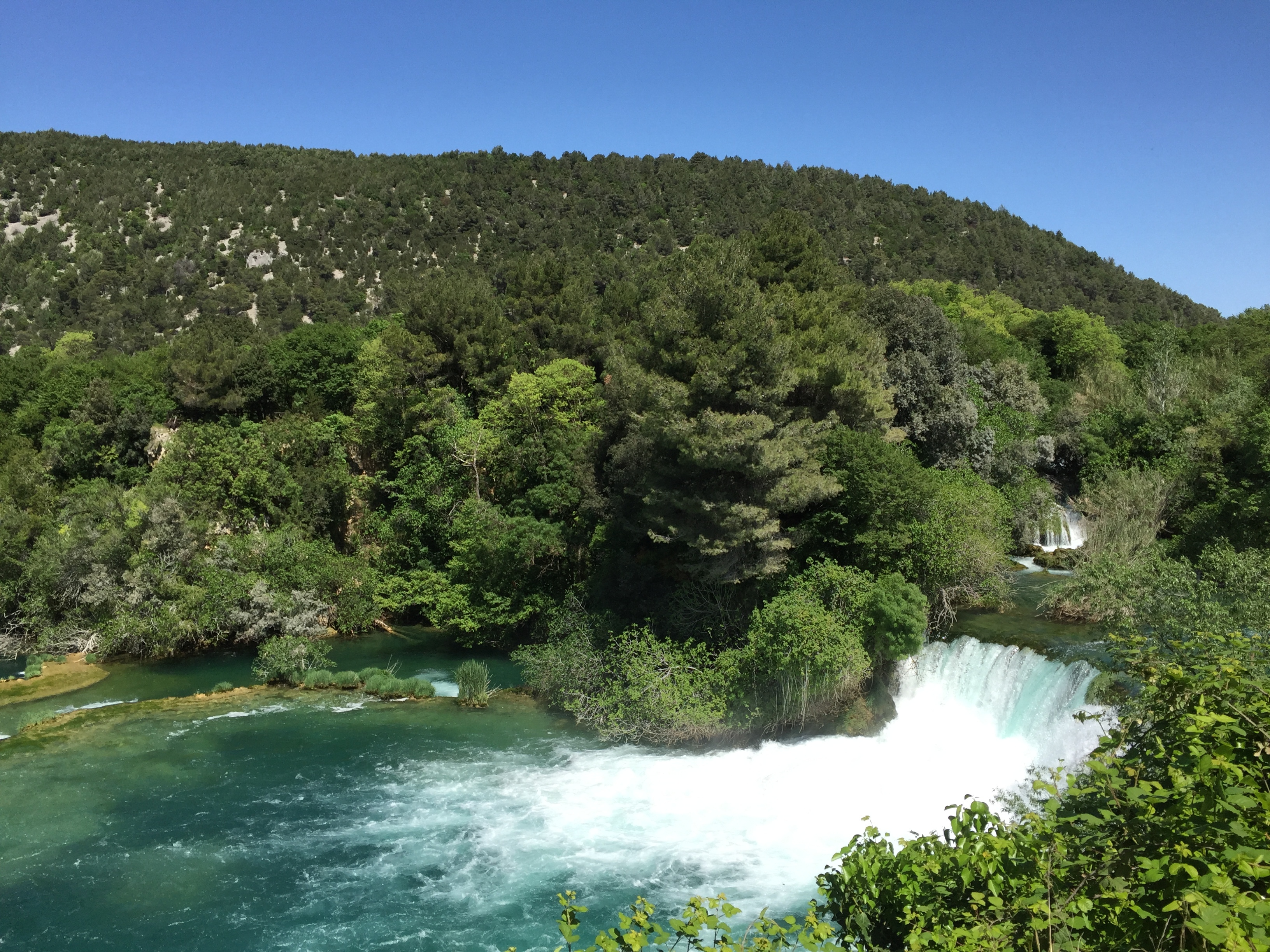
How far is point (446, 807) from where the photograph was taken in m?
16.4

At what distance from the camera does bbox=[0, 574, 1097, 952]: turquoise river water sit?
12.9m

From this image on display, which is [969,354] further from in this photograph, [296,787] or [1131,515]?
[296,787]

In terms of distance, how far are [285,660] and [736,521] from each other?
49.5 feet

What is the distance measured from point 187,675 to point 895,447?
76.6ft

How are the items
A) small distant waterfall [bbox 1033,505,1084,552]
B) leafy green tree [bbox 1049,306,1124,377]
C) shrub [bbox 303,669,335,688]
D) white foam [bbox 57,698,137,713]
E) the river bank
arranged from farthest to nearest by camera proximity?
leafy green tree [bbox 1049,306,1124,377] < small distant waterfall [bbox 1033,505,1084,552] < shrub [bbox 303,669,335,688] < the river bank < white foam [bbox 57,698,137,713]

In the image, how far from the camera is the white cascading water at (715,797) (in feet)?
45.4

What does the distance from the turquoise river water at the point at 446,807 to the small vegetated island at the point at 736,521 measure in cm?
125

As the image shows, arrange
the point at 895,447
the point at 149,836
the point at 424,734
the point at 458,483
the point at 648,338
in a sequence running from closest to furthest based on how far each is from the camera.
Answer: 1. the point at 149,836
2. the point at 424,734
3. the point at 895,447
4. the point at 648,338
5. the point at 458,483

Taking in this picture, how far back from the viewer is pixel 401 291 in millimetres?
39188

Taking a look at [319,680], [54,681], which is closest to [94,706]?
[54,681]

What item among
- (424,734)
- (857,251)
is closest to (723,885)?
(424,734)

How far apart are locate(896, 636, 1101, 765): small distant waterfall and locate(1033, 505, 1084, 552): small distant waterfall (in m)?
12.7

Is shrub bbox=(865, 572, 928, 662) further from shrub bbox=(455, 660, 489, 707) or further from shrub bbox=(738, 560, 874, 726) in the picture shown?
shrub bbox=(455, 660, 489, 707)

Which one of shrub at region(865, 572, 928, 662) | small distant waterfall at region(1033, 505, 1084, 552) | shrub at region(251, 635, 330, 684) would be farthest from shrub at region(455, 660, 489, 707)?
small distant waterfall at region(1033, 505, 1084, 552)
